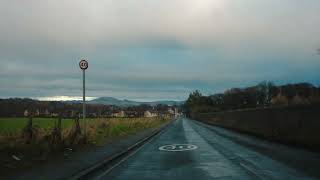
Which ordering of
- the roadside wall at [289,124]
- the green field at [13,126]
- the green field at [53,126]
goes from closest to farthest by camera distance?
the green field at [13,126] → the green field at [53,126] → the roadside wall at [289,124]

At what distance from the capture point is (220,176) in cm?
1424

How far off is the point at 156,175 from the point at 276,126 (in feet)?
70.6

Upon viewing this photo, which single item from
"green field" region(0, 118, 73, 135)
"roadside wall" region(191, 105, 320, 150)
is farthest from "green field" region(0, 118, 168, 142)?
"roadside wall" region(191, 105, 320, 150)

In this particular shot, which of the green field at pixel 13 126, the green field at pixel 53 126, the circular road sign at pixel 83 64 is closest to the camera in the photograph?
the green field at pixel 13 126

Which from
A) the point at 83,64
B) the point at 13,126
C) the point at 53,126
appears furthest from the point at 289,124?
the point at 13,126

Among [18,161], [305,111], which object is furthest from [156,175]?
[305,111]

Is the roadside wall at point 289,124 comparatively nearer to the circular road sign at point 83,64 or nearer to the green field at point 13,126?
the circular road sign at point 83,64

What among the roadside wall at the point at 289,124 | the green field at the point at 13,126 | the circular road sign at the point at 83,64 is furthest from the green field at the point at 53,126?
the roadside wall at the point at 289,124

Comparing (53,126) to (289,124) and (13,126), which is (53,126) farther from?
(289,124)

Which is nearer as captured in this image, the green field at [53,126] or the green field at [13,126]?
the green field at [13,126]

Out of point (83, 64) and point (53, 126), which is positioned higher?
point (83, 64)

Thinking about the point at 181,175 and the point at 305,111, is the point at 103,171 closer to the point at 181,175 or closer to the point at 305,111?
the point at 181,175

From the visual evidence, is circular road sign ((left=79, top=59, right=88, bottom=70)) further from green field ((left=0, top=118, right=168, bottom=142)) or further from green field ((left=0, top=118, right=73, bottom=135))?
green field ((left=0, top=118, right=73, bottom=135))

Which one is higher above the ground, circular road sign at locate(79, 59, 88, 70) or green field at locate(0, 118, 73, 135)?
circular road sign at locate(79, 59, 88, 70)
